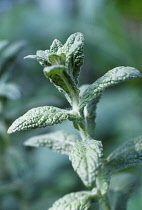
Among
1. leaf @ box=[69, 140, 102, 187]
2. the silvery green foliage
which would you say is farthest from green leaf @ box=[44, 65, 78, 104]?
leaf @ box=[69, 140, 102, 187]

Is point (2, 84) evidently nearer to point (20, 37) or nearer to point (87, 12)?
point (20, 37)

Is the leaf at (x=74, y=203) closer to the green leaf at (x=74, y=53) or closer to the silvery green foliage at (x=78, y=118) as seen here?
the silvery green foliage at (x=78, y=118)

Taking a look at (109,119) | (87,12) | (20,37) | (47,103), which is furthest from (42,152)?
(87,12)

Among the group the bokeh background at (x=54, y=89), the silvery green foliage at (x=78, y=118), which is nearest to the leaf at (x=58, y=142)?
the silvery green foliage at (x=78, y=118)

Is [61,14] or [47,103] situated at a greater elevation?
[61,14]

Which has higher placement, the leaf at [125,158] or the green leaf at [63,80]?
the green leaf at [63,80]

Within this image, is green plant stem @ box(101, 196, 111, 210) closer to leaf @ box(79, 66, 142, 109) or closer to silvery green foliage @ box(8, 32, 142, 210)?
silvery green foliage @ box(8, 32, 142, 210)
